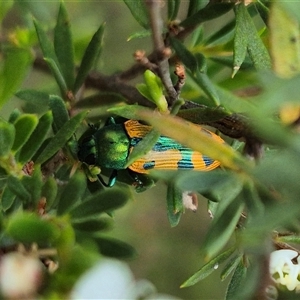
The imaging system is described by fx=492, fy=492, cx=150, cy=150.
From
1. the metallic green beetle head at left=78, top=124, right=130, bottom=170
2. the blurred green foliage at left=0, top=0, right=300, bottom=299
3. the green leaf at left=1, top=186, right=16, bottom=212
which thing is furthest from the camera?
the metallic green beetle head at left=78, top=124, right=130, bottom=170

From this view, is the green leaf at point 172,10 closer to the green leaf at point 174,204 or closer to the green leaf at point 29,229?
the green leaf at point 174,204

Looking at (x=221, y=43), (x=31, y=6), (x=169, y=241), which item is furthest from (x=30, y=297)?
(x=169, y=241)

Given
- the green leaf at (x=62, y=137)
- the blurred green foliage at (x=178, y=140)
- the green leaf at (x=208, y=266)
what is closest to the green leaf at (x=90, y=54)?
the blurred green foliage at (x=178, y=140)

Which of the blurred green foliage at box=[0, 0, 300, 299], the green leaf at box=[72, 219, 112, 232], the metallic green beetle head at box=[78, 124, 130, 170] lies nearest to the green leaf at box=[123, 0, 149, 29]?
the blurred green foliage at box=[0, 0, 300, 299]

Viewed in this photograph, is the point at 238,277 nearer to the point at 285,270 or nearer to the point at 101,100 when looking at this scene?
the point at 285,270

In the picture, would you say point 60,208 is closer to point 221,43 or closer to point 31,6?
point 221,43

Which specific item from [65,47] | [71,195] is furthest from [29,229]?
[65,47]

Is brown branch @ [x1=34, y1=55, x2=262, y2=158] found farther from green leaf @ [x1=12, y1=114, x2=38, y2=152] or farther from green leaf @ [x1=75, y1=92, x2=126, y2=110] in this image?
green leaf @ [x1=12, y1=114, x2=38, y2=152]
